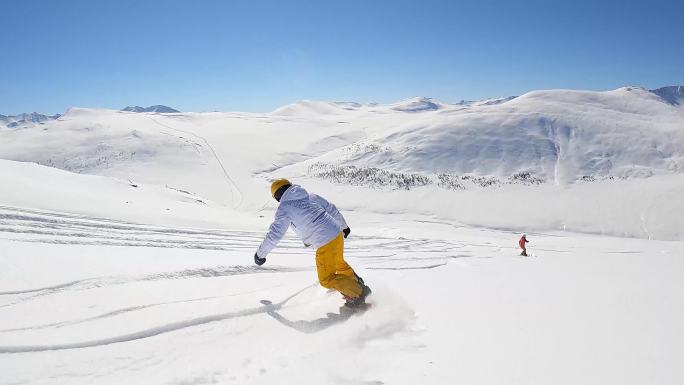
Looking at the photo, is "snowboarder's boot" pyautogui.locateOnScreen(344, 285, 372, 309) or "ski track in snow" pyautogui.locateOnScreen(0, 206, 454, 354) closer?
"ski track in snow" pyautogui.locateOnScreen(0, 206, 454, 354)

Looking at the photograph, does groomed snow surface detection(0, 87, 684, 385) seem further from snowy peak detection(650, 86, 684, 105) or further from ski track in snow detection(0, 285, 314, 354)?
snowy peak detection(650, 86, 684, 105)

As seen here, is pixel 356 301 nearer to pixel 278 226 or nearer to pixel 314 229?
pixel 314 229

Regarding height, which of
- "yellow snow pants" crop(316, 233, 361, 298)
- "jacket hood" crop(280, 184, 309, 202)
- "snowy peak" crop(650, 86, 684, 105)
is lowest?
"yellow snow pants" crop(316, 233, 361, 298)

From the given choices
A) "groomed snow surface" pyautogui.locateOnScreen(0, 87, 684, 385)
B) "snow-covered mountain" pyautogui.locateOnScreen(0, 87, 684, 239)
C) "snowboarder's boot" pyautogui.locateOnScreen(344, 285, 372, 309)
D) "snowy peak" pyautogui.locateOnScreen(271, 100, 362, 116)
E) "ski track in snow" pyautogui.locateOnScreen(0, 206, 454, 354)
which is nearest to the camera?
"groomed snow surface" pyautogui.locateOnScreen(0, 87, 684, 385)

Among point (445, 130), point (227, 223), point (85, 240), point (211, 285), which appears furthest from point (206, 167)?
point (211, 285)

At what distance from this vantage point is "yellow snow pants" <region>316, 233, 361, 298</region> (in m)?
4.64

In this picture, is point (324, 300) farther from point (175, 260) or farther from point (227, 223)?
point (227, 223)

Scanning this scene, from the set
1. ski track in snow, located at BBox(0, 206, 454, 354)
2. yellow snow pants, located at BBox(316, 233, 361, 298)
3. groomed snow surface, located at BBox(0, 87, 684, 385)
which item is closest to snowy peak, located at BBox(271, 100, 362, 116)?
groomed snow surface, located at BBox(0, 87, 684, 385)

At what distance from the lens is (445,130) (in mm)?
53688

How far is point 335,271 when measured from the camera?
4.77 m

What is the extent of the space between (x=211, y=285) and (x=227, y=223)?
901 cm

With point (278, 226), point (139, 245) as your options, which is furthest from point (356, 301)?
point (139, 245)

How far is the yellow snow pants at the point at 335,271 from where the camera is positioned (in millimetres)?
4645

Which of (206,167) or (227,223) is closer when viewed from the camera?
(227,223)
